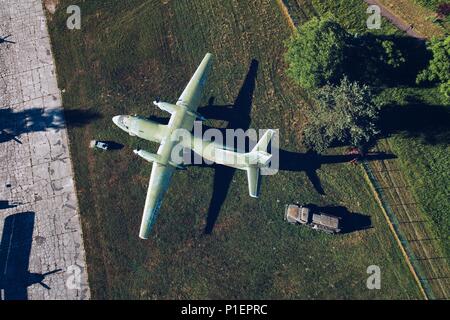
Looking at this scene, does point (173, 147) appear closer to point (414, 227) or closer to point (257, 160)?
point (257, 160)

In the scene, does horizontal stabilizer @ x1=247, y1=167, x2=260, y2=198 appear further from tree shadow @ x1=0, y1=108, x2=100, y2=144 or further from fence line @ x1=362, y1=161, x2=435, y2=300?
tree shadow @ x1=0, y1=108, x2=100, y2=144

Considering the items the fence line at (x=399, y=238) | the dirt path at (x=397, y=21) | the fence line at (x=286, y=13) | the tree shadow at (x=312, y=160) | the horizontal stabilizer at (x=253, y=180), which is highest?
the fence line at (x=286, y=13)

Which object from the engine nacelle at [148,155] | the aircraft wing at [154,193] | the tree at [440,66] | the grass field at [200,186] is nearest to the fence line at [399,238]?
the grass field at [200,186]

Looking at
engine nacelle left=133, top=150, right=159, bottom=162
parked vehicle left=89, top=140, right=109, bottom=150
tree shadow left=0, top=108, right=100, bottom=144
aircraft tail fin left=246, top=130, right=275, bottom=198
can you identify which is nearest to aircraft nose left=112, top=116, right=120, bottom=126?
parked vehicle left=89, top=140, right=109, bottom=150

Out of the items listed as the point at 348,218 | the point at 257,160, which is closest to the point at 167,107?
the point at 257,160

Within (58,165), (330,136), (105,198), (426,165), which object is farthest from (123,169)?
(426,165)

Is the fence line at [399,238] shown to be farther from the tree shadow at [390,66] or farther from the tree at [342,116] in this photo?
the tree shadow at [390,66]
